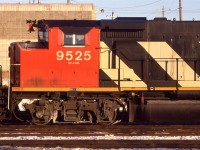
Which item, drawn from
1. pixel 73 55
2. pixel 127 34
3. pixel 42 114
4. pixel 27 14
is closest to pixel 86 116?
pixel 42 114

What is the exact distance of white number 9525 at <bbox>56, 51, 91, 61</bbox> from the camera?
14891 millimetres

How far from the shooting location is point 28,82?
14.9 metres

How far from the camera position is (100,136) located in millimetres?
12922

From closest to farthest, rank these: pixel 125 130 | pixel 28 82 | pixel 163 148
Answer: pixel 163 148
pixel 125 130
pixel 28 82

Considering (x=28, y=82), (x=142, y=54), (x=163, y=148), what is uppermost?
(x=142, y=54)

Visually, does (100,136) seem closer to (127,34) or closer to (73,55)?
(73,55)

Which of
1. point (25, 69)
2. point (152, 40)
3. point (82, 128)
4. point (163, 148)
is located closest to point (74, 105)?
point (82, 128)

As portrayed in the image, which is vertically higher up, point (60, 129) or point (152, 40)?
point (152, 40)

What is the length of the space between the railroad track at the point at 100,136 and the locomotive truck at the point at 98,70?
773 millimetres

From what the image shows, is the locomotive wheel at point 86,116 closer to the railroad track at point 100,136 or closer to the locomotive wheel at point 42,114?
the railroad track at point 100,136

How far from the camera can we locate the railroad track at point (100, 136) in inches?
451

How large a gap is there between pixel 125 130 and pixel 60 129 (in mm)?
1999

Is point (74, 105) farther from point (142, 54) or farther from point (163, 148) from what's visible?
point (163, 148)

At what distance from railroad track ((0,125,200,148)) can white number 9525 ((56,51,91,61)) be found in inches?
86.7
